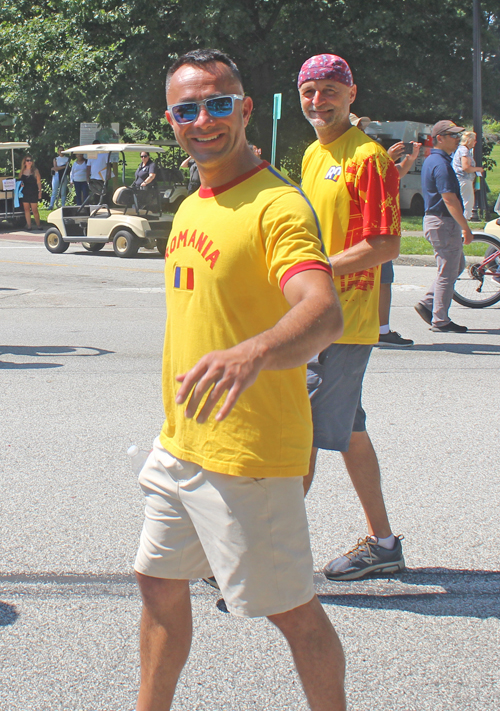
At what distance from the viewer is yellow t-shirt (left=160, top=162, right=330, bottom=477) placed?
2.02 m

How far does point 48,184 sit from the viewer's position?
28953mm

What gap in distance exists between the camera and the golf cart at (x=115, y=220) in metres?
15.5

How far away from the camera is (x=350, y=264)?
3.33m

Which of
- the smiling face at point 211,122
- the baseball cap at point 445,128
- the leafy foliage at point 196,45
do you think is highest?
the leafy foliage at point 196,45

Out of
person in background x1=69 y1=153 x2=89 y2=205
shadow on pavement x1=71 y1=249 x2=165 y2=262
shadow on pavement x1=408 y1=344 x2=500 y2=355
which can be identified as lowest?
shadow on pavement x1=71 y1=249 x2=165 y2=262

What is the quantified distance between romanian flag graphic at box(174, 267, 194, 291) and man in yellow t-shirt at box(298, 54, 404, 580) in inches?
44.3

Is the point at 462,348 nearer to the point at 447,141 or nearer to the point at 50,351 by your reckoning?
the point at 447,141

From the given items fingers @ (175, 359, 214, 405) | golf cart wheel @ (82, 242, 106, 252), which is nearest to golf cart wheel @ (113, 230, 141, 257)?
golf cart wheel @ (82, 242, 106, 252)

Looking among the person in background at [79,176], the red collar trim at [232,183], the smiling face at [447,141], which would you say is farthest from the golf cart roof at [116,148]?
the red collar trim at [232,183]

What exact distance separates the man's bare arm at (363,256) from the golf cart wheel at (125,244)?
12.4 meters

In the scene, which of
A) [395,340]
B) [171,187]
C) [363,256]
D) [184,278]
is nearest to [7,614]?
[184,278]

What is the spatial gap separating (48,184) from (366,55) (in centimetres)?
1145

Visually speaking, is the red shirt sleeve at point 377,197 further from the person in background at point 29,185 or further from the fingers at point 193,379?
the person in background at point 29,185

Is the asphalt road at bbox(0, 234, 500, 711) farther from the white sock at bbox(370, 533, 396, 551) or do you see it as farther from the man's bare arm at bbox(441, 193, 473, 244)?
the man's bare arm at bbox(441, 193, 473, 244)
